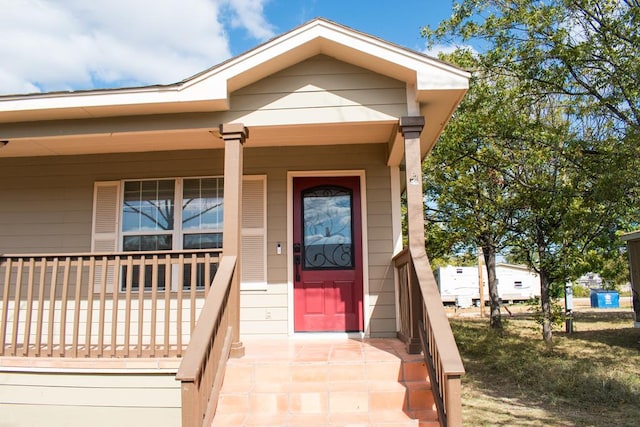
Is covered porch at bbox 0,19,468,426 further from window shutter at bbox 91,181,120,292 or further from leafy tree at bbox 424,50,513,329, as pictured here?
leafy tree at bbox 424,50,513,329

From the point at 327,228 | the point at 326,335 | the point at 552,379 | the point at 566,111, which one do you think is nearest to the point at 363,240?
the point at 327,228

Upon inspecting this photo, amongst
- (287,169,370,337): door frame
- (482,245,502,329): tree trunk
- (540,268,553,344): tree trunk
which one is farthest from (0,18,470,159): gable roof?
(482,245,502,329): tree trunk

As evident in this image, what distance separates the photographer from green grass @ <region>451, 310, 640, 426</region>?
16.5ft

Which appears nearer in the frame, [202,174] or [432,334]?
[432,334]

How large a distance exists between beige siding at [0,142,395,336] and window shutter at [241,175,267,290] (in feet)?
0.23

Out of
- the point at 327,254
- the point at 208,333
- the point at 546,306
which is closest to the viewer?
the point at 208,333

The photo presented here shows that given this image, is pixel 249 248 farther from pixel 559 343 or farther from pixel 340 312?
pixel 559 343

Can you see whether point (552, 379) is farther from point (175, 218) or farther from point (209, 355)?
point (175, 218)

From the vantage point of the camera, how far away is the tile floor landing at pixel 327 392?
3244mm

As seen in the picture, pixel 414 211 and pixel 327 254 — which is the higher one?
pixel 414 211

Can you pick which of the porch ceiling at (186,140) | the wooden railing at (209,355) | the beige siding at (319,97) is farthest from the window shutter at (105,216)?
the wooden railing at (209,355)

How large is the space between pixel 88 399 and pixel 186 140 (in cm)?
277

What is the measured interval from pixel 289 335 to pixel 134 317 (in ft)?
6.11

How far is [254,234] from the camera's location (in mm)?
5379
